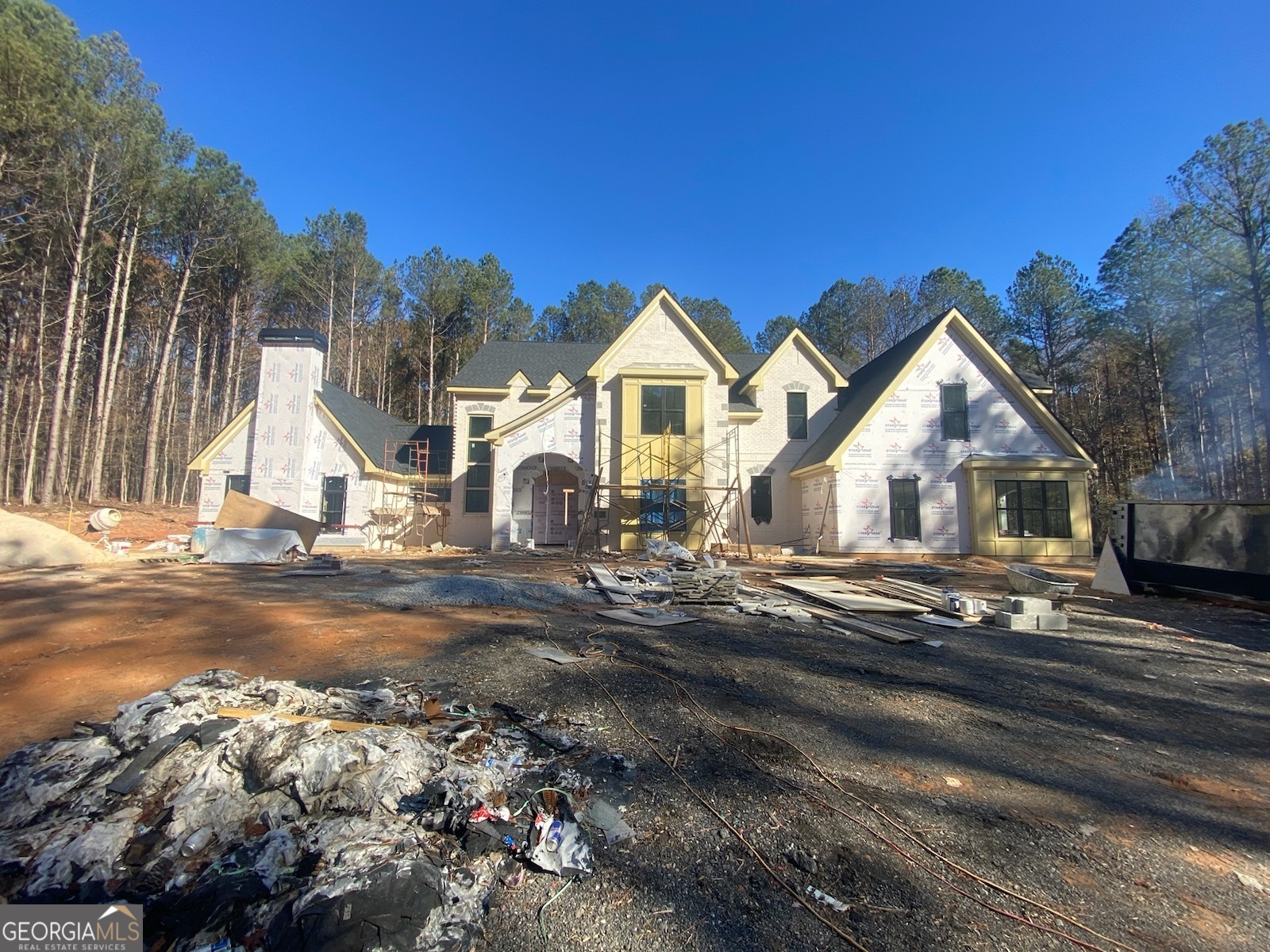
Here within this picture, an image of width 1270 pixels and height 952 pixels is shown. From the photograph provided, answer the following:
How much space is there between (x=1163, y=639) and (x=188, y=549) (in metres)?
22.3

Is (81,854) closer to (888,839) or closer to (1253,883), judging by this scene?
(888,839)

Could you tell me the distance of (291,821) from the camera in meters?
2.63

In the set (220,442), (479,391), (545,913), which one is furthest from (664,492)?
(220,442)

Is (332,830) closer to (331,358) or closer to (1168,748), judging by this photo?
(1168,748)

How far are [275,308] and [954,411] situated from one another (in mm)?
36075

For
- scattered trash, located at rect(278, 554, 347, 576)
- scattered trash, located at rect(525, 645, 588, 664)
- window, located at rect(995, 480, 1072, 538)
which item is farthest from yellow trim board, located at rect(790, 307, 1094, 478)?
scattered trash, located at rect(278, 554, 347, 576)

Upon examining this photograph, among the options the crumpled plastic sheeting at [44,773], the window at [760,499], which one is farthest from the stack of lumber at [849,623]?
the window at [760,499]

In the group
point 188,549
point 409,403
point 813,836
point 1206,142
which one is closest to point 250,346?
point 409,403

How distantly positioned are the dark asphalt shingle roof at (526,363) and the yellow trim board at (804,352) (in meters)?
6.20

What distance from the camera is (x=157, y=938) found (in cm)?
210

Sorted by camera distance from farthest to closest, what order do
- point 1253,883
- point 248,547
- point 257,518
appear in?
point 257,518 < point 248,547 < point 1253,883

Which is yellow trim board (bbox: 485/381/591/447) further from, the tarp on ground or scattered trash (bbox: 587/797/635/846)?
scattered trash (bbox: 587/797/635/846)

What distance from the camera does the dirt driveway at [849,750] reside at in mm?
2289

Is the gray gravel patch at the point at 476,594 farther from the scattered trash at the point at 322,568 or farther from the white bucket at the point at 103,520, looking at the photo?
the white bucket at the point at 103,520
